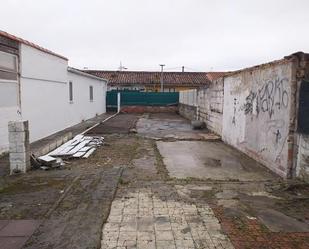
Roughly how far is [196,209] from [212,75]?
33726mm

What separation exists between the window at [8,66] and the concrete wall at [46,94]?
0.46 meters

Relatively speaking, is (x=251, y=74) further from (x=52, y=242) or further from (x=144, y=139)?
(x=52, y=242)

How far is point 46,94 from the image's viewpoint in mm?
12320

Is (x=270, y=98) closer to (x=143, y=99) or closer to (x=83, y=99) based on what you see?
(x=83, y=99)

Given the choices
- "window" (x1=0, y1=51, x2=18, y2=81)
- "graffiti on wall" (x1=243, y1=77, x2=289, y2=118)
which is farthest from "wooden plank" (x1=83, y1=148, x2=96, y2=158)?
"graffiti on wall" (x1=243, y1=77, x2=289, y2=118)

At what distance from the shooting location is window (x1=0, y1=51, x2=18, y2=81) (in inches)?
342

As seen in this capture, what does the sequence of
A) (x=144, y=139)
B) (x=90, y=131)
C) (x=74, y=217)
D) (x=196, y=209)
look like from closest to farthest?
(x=74, y=217)
(x=196, y=209)
(x=144, y=139)
(x=90, y=131)

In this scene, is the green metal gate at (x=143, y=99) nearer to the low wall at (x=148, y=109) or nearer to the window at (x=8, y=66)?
the low wall at (x=148, y=109)

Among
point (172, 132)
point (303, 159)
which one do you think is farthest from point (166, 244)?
point (172, 132)

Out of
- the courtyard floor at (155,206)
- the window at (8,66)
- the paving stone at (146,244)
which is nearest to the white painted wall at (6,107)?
the window at (8,66)

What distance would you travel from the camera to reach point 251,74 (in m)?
9.08

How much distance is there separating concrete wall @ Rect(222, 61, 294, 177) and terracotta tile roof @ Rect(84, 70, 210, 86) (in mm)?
24239

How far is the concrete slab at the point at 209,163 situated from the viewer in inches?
277

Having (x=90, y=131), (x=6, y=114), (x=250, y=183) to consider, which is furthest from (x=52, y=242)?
(x=90, y=131)
